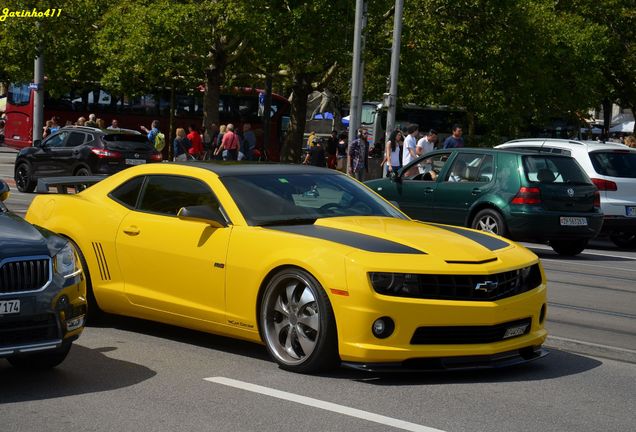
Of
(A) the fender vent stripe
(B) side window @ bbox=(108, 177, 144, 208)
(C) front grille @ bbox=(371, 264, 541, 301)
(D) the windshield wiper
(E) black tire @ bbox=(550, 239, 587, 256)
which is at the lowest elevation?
(E) black tire @ bbox=(550, 239, 587, 256)

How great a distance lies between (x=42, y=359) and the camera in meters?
7.39

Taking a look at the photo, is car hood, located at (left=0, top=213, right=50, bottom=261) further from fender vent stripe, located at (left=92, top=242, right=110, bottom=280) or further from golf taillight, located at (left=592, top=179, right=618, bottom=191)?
golf taillight, located at (left=592, top=179, right=618, bottom=191)

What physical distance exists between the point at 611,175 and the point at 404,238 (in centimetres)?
1256

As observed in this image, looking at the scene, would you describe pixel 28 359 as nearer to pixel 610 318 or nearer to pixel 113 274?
pixel 113 274

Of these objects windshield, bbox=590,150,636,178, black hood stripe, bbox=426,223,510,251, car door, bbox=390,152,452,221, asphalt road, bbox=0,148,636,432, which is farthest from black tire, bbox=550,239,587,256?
black hood stripe, bbox=426,223,510,251

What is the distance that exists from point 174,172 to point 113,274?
869mm

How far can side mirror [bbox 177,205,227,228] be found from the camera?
322 inches

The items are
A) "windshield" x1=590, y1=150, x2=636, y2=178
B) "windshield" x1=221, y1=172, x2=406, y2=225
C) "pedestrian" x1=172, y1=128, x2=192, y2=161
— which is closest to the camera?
"windshield" x1=221, y1=172, x2=406, y2=225

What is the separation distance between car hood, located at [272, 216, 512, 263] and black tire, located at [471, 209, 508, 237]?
882 cm

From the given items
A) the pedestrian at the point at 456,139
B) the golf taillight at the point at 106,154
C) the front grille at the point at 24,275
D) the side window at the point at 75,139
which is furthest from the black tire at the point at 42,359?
the side window at the point at 75,139

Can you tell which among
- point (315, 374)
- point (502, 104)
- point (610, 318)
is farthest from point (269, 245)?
point (502, 104)

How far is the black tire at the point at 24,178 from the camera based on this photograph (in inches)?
1123

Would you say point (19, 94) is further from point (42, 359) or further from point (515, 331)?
point (515, 331)

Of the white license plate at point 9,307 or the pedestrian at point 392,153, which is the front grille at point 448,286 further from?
the pedestrian at point 392,153
